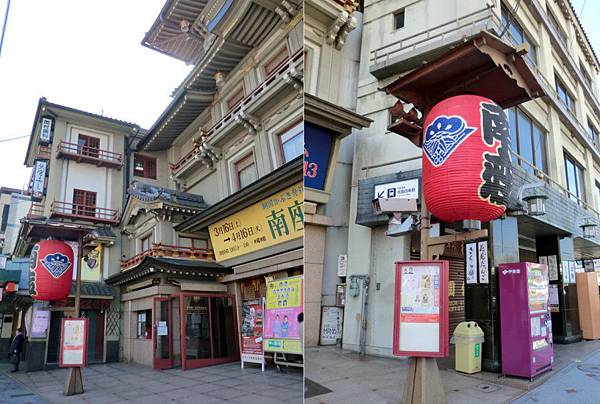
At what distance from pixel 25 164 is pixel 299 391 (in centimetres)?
224

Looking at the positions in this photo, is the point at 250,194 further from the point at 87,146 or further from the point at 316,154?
the point at 87,146

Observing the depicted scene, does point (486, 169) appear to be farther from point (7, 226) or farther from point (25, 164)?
point (7, 226)

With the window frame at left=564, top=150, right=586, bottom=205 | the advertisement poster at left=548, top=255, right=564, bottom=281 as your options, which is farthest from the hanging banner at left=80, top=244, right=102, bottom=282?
the window frame at left=564, top=150, right=586, bottom=205

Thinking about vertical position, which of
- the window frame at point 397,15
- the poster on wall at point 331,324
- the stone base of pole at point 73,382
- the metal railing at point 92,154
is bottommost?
the stone base of pole at point 73,382

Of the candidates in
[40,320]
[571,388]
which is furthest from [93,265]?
[571,388]

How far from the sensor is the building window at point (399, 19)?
333 cm

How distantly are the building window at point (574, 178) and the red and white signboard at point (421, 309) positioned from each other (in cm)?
782

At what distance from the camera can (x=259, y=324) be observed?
5.81m

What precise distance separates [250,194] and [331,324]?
3.38ft

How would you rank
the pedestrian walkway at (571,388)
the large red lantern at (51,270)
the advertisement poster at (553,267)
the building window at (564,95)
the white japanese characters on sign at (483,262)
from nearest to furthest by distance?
the pedestrian walkway at (571,388) < the large red lantern at (51,270) < the white japanese characters on sign at (483,262) < the advertisement poster at (553,267) < the building window at (564,95)

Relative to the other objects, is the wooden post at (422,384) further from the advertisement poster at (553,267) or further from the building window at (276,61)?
the advertisement poster at (553,267)

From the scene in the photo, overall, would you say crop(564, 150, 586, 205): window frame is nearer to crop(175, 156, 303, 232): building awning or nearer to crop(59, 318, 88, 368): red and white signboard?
crop(175, 156, 303, 232): building awning

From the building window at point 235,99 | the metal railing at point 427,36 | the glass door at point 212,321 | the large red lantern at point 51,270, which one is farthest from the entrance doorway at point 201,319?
the metal railing at point 427,36

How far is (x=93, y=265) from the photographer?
181 inches
